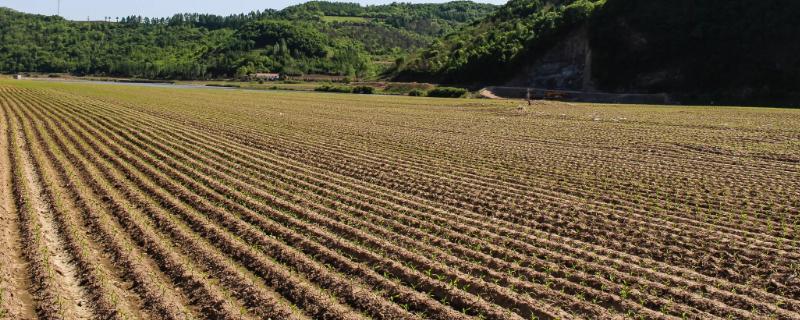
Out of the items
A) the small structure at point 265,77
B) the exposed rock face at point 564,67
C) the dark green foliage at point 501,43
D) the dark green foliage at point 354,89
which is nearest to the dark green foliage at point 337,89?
the dark green foliage at point 354,89

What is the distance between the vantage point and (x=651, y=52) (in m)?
63.1

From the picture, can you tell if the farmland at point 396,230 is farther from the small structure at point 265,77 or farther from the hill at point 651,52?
the small structure at point 265,77

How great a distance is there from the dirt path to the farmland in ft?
0.12

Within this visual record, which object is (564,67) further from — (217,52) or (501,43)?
(217,52)

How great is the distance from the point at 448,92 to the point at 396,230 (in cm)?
5894

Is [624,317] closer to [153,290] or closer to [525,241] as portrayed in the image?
[525,241]

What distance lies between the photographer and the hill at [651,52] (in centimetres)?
5416

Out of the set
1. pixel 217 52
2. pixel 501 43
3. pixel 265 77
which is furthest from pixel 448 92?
pixel 217 52

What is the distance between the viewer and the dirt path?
786cm

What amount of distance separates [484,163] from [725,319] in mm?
11769

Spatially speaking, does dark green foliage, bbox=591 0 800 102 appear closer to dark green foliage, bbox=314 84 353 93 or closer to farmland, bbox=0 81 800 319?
dark green foliage, bbox=314 84 353 93

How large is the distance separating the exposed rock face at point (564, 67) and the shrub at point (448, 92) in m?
9.94

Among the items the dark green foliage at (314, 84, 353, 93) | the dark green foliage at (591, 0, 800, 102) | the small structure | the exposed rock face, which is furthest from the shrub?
the small structure

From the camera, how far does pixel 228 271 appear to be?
356 inches
